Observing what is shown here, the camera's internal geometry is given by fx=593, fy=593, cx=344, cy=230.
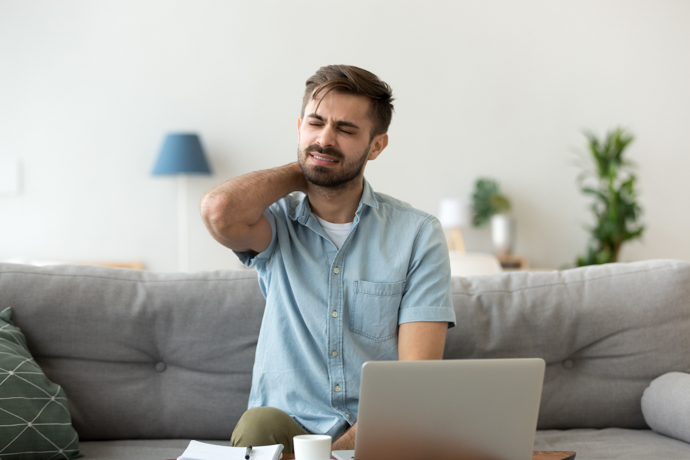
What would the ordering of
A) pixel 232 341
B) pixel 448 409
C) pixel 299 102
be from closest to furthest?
pixel 448 409 → pixel 232 341 → pixel 299 102

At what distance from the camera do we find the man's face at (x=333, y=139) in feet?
4.46

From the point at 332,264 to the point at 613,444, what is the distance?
0.87 metres

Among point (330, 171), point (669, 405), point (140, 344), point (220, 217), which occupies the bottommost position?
point (669, 405)

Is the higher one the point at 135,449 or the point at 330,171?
the point at 330,171

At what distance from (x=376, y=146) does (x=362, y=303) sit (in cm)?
40

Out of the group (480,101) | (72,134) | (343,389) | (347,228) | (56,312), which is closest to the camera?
(343,389)

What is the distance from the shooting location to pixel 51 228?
4074 millimetres

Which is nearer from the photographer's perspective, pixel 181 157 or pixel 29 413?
pixel 29 413

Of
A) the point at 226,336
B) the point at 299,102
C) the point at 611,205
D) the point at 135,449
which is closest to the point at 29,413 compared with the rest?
the point at 135,449

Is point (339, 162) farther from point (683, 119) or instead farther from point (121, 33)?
point (683, 119)

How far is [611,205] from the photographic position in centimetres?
412

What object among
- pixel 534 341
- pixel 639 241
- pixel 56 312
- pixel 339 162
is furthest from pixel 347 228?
pixel 639 241

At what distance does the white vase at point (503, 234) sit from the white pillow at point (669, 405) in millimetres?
2723

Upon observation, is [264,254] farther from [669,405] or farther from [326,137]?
[669,405]
